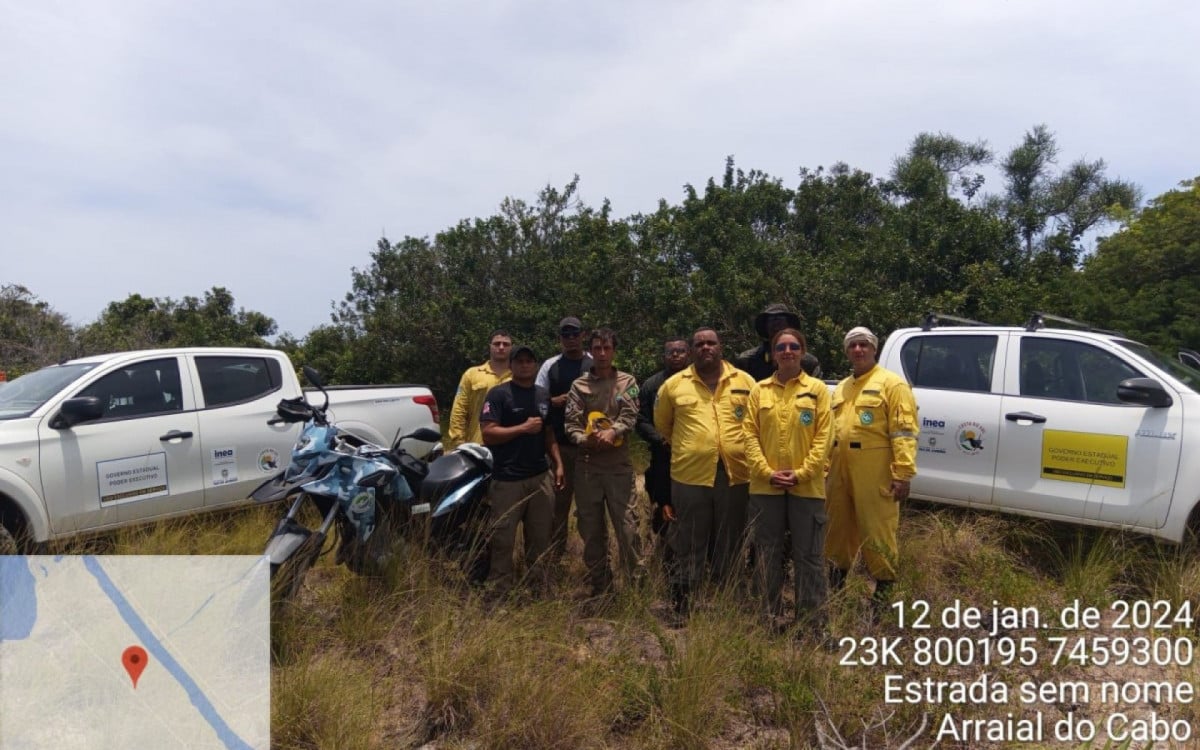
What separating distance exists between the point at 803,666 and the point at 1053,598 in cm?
216

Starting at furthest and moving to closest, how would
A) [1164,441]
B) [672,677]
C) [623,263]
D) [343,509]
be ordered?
[623,263]
[1164,441]
[343,509]
[672,677]

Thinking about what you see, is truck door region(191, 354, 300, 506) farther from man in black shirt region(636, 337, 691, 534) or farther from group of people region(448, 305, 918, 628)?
man in black shirt region(636, 337, 691, 534)

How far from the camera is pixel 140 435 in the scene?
5.75 metres

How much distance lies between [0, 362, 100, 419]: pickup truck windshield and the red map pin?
3.14 metres

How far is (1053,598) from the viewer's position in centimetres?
470

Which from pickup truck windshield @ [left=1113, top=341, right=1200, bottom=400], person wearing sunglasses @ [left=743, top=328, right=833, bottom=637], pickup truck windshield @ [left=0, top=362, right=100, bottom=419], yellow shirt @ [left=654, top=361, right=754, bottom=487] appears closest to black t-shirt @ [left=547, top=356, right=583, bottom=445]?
yellow shirt @ [left=654, top=361, right=754, bottom=487]

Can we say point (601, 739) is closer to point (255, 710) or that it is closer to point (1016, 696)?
point (255, 710)

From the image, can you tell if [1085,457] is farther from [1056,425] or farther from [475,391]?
[475,391]

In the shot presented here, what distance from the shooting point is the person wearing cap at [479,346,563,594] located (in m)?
4.81

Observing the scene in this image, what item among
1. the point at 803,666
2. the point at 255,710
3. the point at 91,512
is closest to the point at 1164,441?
the point at 803,666

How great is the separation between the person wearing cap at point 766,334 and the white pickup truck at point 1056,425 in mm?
1463

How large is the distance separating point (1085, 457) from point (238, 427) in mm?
6339

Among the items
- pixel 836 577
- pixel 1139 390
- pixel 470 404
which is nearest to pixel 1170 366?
pixel 1139 390

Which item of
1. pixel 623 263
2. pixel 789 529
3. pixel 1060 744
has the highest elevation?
pixel 623 263
